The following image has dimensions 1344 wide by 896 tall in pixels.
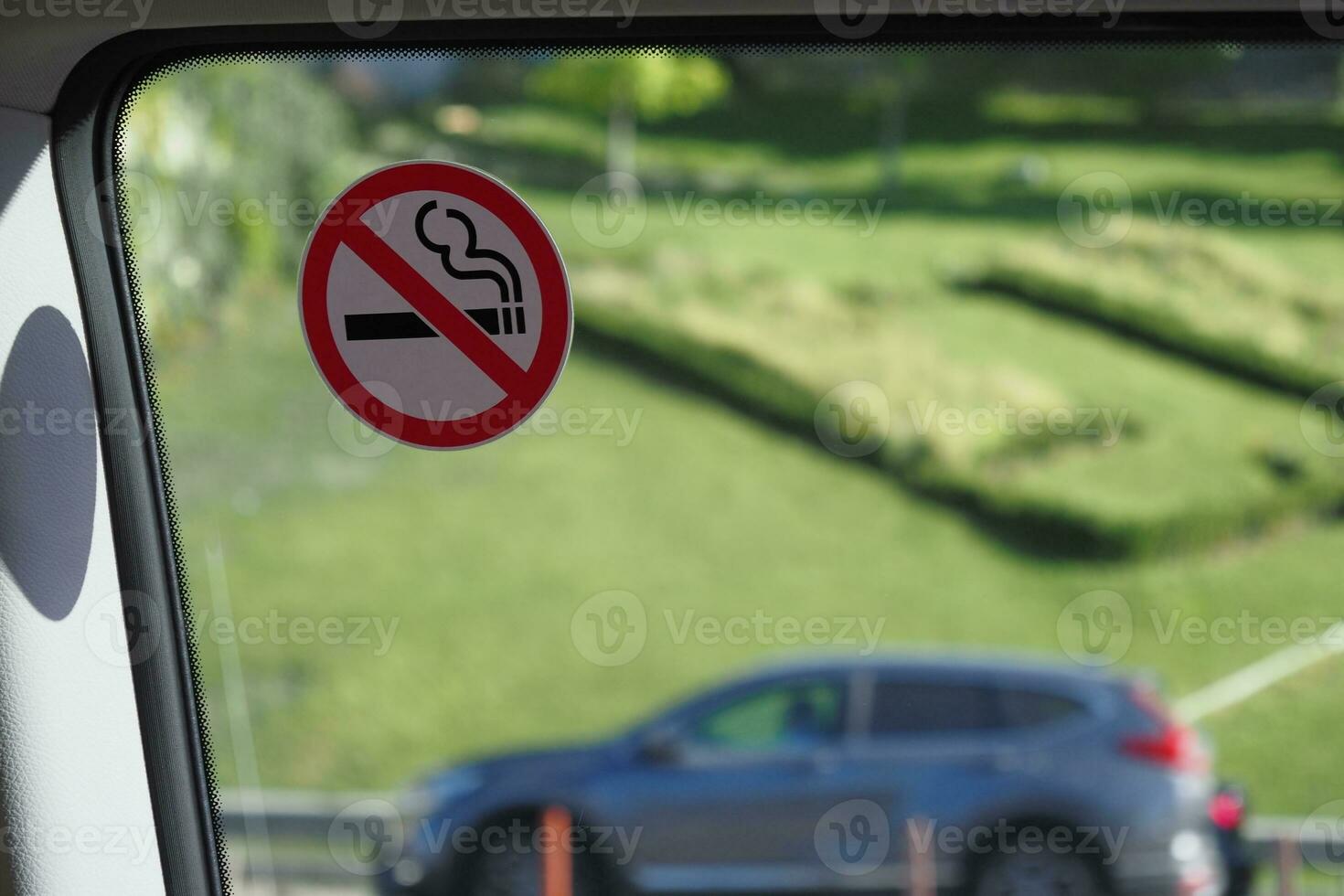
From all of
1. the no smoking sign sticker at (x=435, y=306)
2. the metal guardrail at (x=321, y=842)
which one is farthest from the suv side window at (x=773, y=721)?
the no smoking sign sticker at (x=435, y=306)

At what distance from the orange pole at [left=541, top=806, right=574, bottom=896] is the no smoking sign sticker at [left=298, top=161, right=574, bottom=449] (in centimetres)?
447

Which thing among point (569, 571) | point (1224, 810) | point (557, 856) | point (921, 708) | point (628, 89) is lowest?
point (557, 856)

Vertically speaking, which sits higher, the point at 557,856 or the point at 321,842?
the point at 557,856

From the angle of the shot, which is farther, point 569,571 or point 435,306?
point 569,571

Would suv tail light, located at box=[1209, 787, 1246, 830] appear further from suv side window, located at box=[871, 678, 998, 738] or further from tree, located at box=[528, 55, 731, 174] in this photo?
tree, located at box=[528, 55, 731, 174]

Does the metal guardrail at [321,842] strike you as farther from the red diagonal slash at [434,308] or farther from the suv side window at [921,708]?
the red diagonal slash at [434,308]

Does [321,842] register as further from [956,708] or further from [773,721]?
[956,708]

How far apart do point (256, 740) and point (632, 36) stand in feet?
33.3

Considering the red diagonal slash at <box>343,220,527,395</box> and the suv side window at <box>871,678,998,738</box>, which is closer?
the red diagonal slash at <box>343,220,527,395</box>

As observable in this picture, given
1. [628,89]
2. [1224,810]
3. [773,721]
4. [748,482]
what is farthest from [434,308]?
[628,89]

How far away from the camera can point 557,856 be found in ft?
18.8

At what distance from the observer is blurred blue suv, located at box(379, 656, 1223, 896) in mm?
5484

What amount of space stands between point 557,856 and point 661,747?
663 millimetres

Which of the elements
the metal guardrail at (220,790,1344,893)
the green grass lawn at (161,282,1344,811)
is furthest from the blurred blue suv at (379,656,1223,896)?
the green grass lawn at (161,282,1344,811)
